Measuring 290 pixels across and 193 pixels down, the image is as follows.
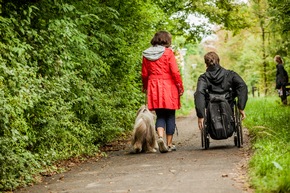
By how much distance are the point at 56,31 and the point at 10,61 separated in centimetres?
163

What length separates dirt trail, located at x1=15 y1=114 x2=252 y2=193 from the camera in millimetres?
6789

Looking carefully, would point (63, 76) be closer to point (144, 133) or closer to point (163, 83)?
point (144, 133)

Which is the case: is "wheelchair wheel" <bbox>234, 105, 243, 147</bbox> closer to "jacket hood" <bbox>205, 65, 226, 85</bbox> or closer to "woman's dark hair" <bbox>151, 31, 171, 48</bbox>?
"jacket hood" <bbox>205, 65, 226, 85</bbox>

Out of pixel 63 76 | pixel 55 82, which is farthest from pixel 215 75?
pixel 55 82

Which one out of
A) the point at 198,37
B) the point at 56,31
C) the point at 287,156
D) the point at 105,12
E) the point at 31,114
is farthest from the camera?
the point at 198,37

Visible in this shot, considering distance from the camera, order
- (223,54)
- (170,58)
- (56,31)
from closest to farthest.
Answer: (56,31) → (170,58) → (223,54)

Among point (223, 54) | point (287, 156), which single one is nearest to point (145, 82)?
point (287, 156)

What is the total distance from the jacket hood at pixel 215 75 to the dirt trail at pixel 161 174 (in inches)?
50.0

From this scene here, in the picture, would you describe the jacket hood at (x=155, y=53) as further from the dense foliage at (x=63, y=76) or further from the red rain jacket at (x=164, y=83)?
the dense foliage at (x=63, y=76)

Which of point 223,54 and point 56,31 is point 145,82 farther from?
point 223,54

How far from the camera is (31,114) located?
9000 millimetres

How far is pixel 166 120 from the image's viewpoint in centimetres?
1105

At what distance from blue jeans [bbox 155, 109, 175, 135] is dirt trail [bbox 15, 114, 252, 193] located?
0.45 meters

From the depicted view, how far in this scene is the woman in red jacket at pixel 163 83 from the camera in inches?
426
